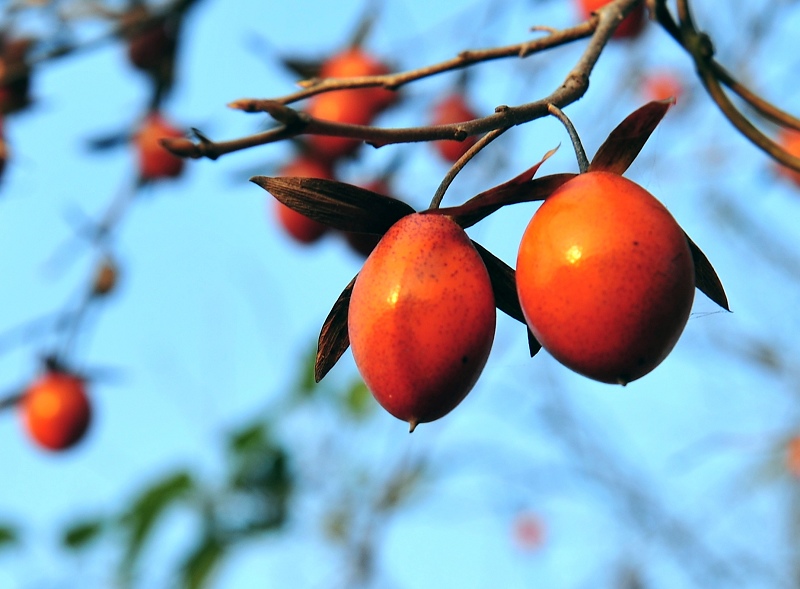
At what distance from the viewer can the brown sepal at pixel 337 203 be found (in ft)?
2.64

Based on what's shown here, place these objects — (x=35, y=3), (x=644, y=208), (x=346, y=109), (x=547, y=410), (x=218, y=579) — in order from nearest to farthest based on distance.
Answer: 1. (x=644, y=208)
2. (x=346, y=109)
3. (x=35, y=3)
4. (x=218, y=579)
5. (x=547, y=410)

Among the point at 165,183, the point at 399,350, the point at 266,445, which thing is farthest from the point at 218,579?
the point at 399,350

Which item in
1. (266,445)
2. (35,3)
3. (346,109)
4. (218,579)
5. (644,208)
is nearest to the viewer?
(644,208)

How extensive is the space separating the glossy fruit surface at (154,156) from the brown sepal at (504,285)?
183cm

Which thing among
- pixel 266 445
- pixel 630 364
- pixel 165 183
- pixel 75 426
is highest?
pixel 630 364

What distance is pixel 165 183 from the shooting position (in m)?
2.65

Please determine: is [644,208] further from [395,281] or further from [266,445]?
[266,445]

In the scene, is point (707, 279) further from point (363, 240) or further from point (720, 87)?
point (363, 240)

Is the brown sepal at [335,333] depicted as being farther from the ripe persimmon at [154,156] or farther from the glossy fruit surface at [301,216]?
the ripe persimmon at [154,156]

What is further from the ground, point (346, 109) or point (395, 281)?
point (395, 281)

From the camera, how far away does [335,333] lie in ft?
2.86

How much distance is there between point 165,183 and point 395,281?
2.01 meters

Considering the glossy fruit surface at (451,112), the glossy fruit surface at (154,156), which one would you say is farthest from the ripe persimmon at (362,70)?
the glossy fruit surface at (154,156)

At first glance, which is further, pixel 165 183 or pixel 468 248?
pixel 165 183
